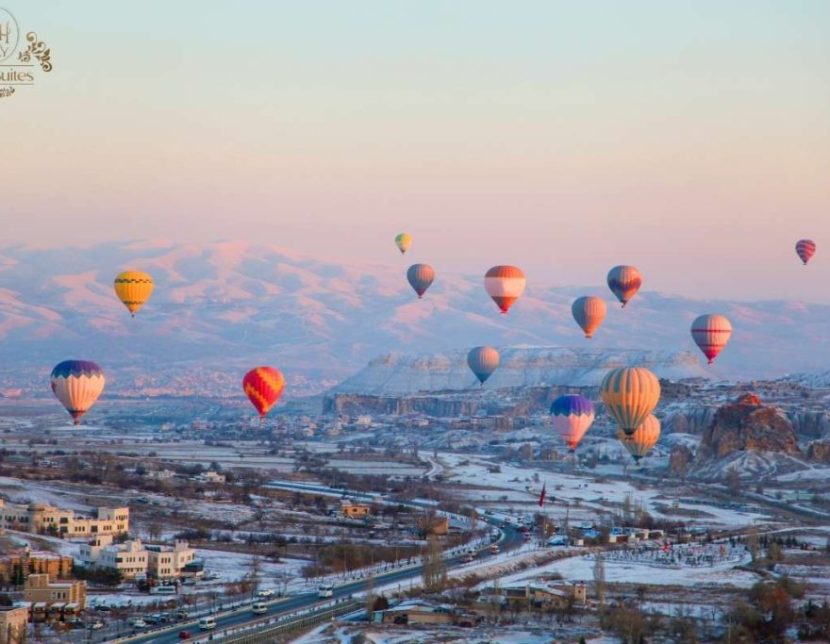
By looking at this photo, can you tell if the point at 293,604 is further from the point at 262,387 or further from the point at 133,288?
the point at 133,288

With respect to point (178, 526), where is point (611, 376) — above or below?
above

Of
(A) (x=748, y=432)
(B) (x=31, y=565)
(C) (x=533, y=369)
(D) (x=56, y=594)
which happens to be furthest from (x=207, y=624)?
(C) (x=533, y=369)

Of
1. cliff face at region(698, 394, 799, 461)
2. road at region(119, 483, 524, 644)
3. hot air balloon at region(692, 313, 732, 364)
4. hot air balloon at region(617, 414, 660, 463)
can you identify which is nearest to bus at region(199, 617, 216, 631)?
road at region(119, 483, 524, 644)

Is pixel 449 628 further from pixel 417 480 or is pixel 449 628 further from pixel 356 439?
pixel 356 439

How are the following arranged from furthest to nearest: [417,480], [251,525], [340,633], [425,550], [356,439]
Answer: [356,439]
[417,480]
[251,525]
[425,550]
[340,633]

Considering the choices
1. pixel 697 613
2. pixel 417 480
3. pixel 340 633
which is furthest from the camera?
pixel 417 480

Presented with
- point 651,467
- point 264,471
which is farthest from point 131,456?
point 651,467

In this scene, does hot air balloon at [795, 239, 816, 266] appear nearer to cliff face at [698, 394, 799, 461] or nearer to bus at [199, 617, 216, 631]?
cliff face at [698, 394, 799, 461]

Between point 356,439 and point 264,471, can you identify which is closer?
point 264,471
